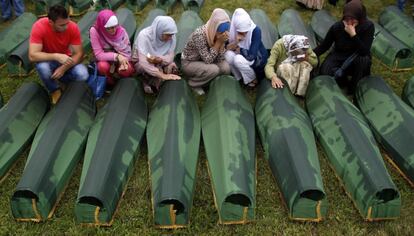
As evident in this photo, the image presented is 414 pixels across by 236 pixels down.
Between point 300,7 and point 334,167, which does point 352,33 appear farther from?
point 300,7

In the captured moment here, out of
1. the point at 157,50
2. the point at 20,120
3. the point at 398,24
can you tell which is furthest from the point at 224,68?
the point at 398,24

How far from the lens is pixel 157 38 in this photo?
15.6ft

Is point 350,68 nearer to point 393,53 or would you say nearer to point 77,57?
point 393,53

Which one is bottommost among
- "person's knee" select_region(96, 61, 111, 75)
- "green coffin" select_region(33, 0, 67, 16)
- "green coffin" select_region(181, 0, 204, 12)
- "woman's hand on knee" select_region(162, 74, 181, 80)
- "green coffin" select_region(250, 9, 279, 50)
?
"woman's hand on knee" select_region(162, 74, 181, 80)

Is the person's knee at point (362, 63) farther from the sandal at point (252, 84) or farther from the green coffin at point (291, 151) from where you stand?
the sandal at point (252, 84)

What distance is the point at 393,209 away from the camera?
3480mm

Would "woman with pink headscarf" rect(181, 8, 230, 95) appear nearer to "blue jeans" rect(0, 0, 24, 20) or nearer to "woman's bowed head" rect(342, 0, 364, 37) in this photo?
"woman's bowed head" rect(342, 0, 364, 37)

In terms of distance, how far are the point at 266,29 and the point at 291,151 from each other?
2.89 metres

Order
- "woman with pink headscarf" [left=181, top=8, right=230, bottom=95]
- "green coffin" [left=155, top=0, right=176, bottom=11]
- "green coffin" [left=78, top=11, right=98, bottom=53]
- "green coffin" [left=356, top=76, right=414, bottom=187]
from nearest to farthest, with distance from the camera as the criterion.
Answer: "green coffin" [left=356, top=76, right=414, bottom=187]
"woman with pink headscarf" [left=181, top=8, right=230, bottom=95]
"green coffin" [left=78, top=11, right=98, bottom=53]
"green coffin" [left=155, top=0, right=176, bottom=11]

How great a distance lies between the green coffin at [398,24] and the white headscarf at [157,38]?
3.50 metres

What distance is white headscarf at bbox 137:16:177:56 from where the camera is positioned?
460 cm

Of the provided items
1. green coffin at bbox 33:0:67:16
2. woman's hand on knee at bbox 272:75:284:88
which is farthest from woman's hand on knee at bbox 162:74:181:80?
green coffin at bbox 33:0:67:16

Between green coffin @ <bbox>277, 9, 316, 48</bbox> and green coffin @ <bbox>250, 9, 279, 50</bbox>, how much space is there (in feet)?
0.41

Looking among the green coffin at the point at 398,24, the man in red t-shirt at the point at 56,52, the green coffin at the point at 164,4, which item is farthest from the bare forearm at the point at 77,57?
the green coffin at the point at 398,24
